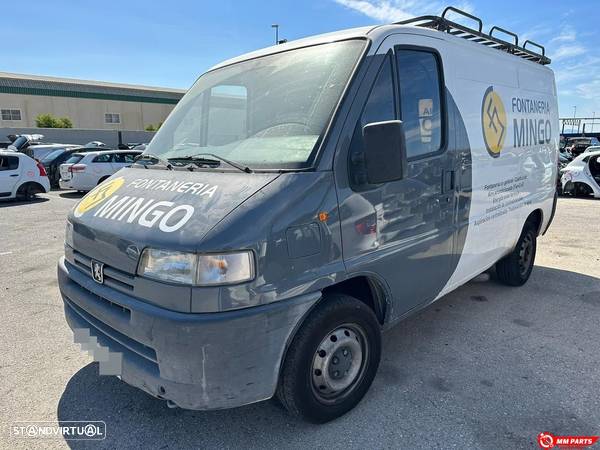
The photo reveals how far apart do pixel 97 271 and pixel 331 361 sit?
4.97ft

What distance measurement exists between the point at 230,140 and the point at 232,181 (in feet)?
2.03

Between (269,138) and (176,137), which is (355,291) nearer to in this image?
(269,138)

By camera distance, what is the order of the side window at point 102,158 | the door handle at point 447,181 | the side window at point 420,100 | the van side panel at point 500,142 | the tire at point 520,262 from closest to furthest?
the side window at point 420,100, the door handle at point 447,181, the van side panel at point 500,142, the tire at point 520,262, the side window at point 102,158

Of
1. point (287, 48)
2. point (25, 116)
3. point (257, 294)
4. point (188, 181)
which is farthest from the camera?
point (25, 116)

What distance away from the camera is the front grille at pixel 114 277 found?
231cm

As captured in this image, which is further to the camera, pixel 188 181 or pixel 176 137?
pixel 176 137

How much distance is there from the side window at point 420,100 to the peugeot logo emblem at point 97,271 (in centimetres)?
209

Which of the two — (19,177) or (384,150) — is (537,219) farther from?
(19,177)

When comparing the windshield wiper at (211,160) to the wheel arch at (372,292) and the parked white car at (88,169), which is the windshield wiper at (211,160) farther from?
the parked white car at (88,169)

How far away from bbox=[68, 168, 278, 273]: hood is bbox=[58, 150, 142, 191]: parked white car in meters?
11.7

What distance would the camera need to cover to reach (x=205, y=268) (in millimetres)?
2062

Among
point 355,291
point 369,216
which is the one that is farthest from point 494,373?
point 369,216

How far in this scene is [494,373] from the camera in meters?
3.23

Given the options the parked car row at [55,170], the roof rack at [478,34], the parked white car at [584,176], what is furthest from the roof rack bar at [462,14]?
the parked white car at [584,176]
